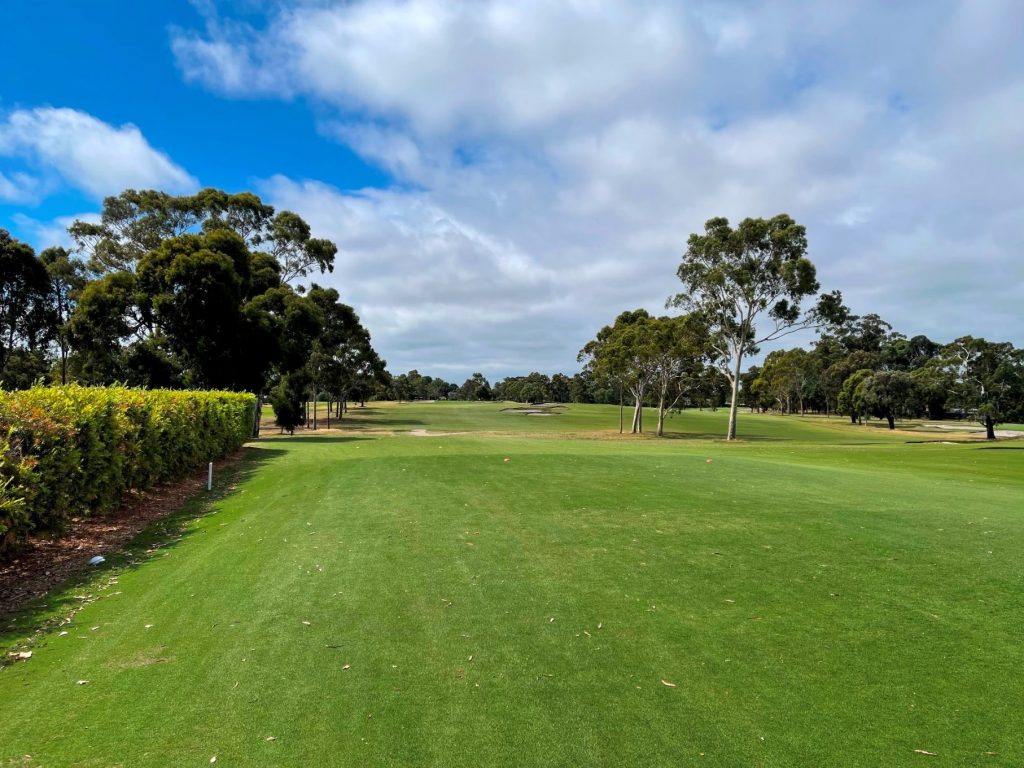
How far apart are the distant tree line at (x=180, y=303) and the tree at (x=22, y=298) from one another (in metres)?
0.09

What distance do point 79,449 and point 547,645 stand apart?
327 inches

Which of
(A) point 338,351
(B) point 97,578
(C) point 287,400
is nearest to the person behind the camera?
(B) point 97,578

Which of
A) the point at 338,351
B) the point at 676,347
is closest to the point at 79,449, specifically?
the point at 676,347

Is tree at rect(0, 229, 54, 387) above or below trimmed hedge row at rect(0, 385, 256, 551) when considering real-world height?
above

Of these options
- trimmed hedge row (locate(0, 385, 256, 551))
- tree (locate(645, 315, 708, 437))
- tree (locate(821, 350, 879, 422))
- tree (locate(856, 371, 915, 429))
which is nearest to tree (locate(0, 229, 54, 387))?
trimmed hedge row (locate(0, 385, 256, 551))

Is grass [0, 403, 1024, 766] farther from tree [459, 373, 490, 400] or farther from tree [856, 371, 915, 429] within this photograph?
tree [459, 373, 490, 400]

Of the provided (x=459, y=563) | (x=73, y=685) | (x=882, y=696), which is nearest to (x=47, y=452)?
(x=73, y=685)

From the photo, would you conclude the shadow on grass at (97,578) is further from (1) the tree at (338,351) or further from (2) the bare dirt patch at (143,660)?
(1) the tree at (338,351)

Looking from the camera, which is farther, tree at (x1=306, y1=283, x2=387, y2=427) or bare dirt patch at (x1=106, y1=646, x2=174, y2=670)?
tree at (x1=306, y1=283, x2=387, y2=427)

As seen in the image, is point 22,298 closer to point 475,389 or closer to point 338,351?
point 338,351

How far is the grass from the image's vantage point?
11.6ft

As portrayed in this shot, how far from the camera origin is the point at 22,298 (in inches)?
1636

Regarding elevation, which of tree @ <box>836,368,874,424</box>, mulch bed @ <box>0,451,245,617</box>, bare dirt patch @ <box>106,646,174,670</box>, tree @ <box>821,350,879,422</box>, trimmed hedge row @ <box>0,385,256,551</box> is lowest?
mulch bed @ <box>0,451,245,617</box>

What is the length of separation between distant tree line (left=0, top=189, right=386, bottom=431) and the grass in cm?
2492
